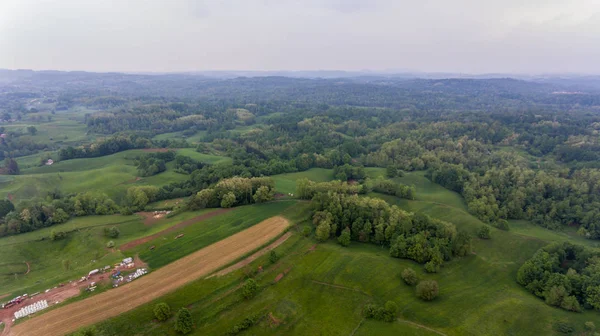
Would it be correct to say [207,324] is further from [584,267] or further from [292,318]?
[584,267]

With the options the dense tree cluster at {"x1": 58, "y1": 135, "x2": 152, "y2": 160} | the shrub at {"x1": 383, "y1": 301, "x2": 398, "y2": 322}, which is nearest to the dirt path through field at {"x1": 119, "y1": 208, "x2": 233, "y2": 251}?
the shrub at {"x1": 383, "y1": 301, "x2": 398, "y2": 322}

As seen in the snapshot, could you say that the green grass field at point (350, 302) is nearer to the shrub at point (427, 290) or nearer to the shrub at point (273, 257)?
the shrub at point (427, 290)

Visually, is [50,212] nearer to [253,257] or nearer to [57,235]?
[57,235]

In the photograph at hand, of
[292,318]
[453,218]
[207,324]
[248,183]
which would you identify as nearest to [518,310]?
[453,218]

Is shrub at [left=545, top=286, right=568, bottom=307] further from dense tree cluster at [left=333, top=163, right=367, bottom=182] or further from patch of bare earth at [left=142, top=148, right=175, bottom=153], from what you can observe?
patch of bare earth at [left=142, top=148, right=175, bottom=153]

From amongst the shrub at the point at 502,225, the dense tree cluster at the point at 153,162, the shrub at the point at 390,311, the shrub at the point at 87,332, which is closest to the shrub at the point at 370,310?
the shrub at the point at 390,311
